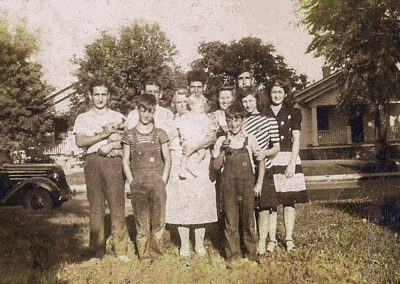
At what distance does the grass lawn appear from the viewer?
3.46 meters

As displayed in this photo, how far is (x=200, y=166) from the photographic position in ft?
13.3

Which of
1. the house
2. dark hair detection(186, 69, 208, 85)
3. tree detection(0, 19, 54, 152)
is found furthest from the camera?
the house

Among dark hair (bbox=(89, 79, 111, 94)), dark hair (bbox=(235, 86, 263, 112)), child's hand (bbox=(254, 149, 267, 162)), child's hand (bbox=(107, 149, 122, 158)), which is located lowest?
child's hand (bbox=(254, 149, 267, 162))

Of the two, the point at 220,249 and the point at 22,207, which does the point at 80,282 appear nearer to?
the point at 220,249

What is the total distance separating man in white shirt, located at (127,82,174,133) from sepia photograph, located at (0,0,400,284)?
0.06ft

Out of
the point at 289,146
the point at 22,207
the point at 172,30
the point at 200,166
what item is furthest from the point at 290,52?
the point at 22,207

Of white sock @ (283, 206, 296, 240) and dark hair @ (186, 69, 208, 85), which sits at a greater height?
dark hair @ (186, 69, 208, 85)

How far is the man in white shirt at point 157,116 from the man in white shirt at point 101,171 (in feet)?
0.66

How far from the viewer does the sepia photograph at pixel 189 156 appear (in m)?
3.84

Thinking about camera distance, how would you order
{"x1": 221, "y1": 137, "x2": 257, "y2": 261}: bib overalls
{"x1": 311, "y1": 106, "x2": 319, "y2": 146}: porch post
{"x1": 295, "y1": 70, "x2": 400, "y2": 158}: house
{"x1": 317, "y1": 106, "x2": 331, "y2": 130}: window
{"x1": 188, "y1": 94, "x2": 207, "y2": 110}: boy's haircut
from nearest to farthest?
{"x1": 221, "y1": 137, "x2": 257, "y2": 261}: bib overalls < {"x1": 188, "y1": 94, "x2": 207, "y2": 110}: boy's haircut < {"x1": 295, "y1": 70, "x2": 400, "y2": 158}: house < {"x1": 311, "y1": 106, "x2": 319, "y2": 146}: porch post < {"x1": 317, "y1": 106, "x2": 331, "y2": 130}: window

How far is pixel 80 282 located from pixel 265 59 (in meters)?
5.29

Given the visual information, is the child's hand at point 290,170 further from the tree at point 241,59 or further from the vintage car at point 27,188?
the vintage car at point 27,188

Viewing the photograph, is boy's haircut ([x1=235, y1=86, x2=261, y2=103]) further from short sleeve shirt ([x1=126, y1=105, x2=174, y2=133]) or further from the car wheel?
the car wheel

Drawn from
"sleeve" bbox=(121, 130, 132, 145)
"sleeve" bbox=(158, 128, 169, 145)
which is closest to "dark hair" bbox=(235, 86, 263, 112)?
"sleeve" bbox=(158, 128, 169, 145)
